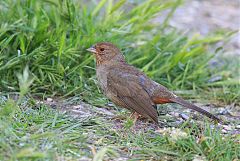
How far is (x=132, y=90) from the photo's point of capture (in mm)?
5723

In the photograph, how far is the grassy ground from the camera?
470 centimetres

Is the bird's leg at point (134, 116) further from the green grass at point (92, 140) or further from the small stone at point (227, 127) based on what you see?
the small stone at point (227, 127)

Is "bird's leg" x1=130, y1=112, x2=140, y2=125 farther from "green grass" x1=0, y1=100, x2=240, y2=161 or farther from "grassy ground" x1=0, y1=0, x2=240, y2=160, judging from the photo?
"green grass" x1=0, y1=100, x2=240, y2=161

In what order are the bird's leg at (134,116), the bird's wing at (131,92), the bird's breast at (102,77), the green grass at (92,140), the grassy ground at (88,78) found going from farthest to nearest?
the bird's breast at (102,77), the bird's leg at (134,116), the bird's wing at (131,92), the grassy ground at (88,78), the green grass at (92,140)

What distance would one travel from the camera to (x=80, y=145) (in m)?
4.77

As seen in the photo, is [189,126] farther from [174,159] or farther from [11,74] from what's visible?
[11,74]

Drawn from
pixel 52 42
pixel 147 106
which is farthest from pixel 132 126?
pixel 52 42

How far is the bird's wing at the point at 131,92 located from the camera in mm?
5539

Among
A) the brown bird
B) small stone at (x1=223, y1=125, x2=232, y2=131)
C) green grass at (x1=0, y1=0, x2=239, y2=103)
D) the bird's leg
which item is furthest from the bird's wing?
small stone at (x1=223, y1=125, x2=232, y2=131)

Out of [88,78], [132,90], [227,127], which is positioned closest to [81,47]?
[88,78]

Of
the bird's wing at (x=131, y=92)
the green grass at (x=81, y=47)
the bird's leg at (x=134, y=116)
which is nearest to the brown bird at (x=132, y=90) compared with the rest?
the bird's wing at (x=131, y=92)

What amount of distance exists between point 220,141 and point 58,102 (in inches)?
76.5

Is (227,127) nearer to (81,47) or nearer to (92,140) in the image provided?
(92,140)

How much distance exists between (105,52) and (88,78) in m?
0.49
